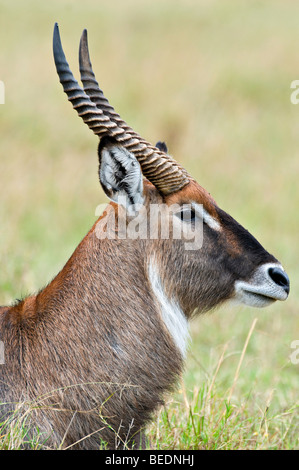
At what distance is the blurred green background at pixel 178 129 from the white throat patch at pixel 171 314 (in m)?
1.65

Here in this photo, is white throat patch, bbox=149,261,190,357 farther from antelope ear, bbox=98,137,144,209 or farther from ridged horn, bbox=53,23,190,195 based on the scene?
ridged horn, bbox=53,23,190,195

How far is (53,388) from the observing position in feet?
12.5

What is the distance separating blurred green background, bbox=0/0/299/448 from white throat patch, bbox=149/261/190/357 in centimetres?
165

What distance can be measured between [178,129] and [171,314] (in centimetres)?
1024

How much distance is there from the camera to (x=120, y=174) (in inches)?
156

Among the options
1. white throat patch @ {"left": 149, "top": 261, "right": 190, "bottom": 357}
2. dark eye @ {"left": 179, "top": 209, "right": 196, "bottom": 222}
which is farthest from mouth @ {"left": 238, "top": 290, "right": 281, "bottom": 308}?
dark eye @ {"left": 179, "top": 209, "right": 196, "bottom": 222}

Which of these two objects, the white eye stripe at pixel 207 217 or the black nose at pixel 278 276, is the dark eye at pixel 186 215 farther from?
the black nose at pixel 278 276

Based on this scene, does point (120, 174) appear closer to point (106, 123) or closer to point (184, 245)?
point (106, 123)

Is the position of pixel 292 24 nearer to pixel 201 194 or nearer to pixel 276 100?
pixel 276 100

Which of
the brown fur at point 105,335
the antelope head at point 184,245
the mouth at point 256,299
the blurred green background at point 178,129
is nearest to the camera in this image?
the brown fur at point 105,335

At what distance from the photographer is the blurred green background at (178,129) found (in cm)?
734

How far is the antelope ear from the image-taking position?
12.7ft

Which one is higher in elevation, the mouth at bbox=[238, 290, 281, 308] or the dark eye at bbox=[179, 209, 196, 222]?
the dark eye at bbox=[179, 209, 196, 222]

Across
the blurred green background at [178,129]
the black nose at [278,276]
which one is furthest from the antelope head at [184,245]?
the blurred green background at [178,129]
